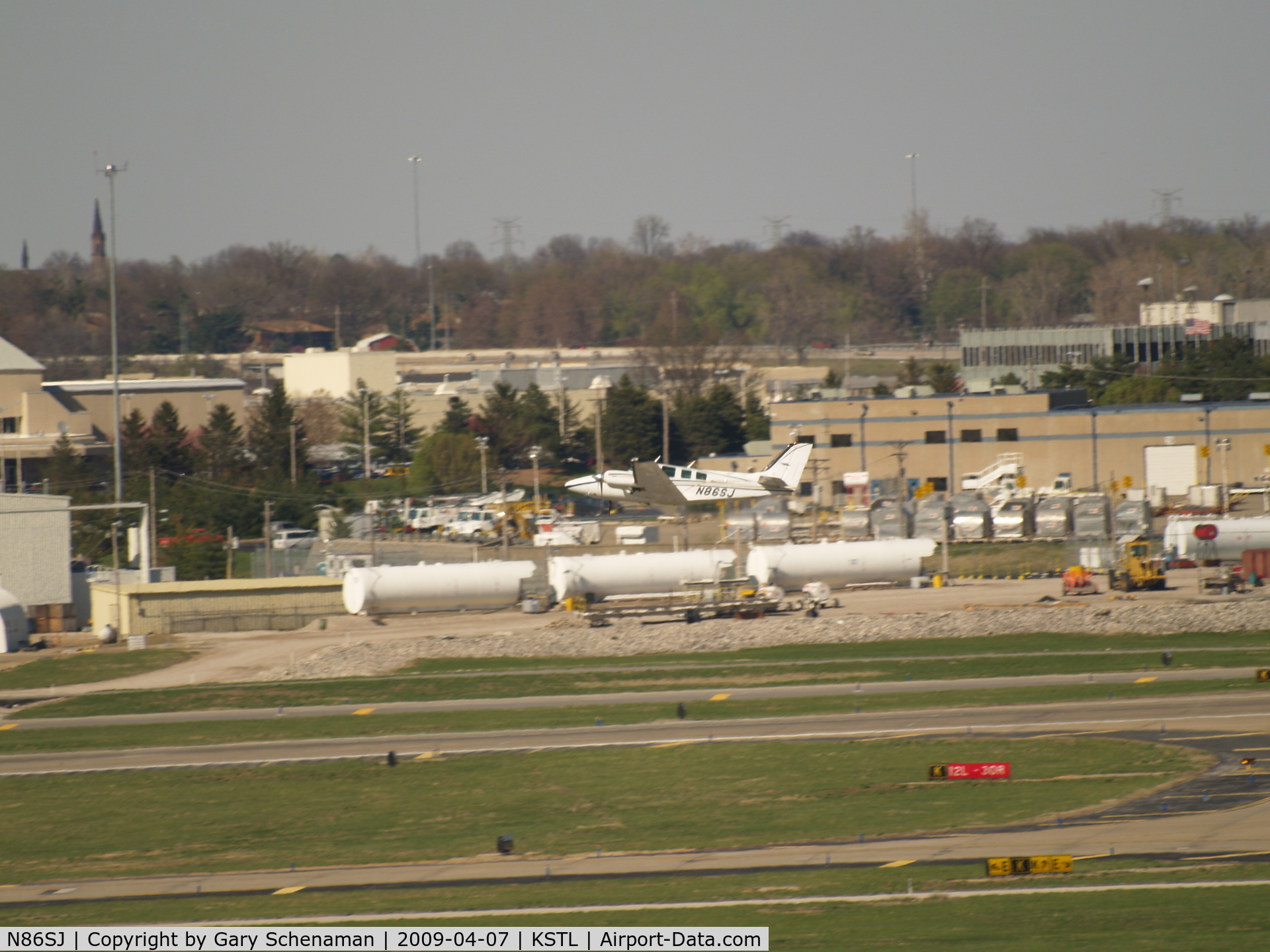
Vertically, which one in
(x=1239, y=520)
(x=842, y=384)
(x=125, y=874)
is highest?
(x=842, y=384)

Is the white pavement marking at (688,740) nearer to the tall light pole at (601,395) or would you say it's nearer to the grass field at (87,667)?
the grass field at (87,667)

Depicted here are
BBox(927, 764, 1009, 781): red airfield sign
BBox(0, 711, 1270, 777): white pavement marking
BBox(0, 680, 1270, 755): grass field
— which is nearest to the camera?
BBox(927, 764, 1009, 781): red airfield sign

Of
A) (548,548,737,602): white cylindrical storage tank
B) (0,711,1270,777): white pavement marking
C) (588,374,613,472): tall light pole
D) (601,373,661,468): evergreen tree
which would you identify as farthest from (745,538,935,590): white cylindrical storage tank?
(601,373,661,468): evergreen tree

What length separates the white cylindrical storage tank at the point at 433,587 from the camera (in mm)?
69188

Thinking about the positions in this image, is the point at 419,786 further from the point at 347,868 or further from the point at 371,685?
the point at 371,685

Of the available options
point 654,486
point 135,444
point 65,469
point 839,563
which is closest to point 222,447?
point 135,444

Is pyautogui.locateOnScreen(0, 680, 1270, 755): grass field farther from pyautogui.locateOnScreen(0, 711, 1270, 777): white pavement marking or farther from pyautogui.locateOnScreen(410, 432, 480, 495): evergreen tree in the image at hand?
pyautogui.locateOnScreen(410, 432, 480, 495): evergreen tree

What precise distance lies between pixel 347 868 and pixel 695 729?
601 inches

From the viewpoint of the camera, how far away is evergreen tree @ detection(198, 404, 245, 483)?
391ft

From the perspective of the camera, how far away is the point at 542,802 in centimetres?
3409

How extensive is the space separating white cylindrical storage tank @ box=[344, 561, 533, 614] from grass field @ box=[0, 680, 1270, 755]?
21559 millimetres

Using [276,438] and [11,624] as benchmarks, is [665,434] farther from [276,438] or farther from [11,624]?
[11,624]

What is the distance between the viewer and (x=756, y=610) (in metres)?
65.9

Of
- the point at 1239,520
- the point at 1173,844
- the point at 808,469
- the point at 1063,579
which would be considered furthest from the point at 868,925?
the point at 808,469
